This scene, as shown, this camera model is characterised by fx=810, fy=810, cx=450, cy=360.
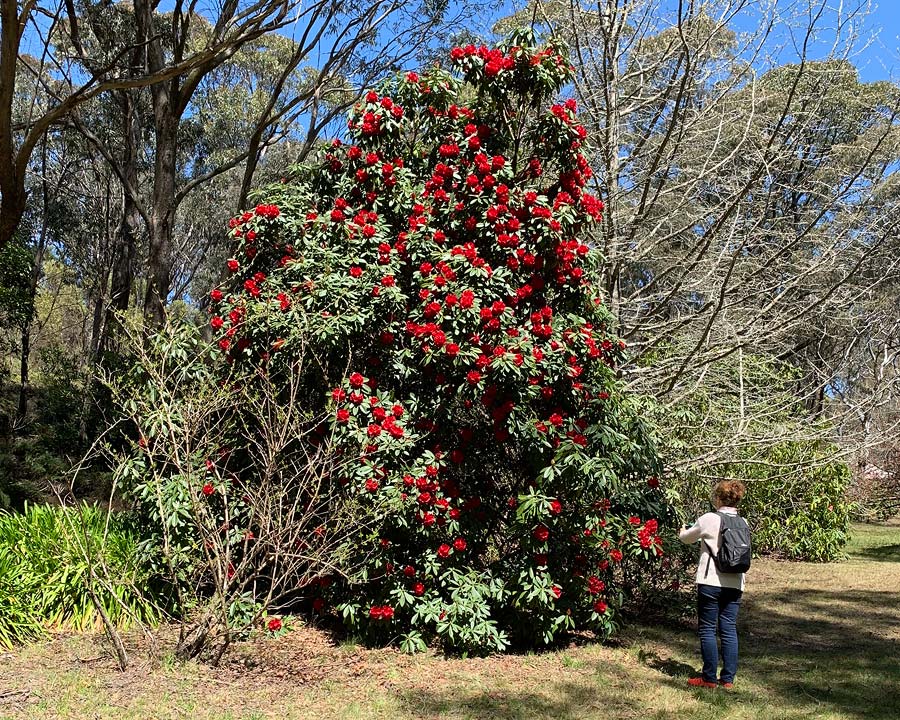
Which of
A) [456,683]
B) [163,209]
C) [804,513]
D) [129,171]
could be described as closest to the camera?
[456,683]

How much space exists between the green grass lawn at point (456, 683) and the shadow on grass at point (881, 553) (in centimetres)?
646

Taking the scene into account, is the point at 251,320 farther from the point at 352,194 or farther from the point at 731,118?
the point at 731,118

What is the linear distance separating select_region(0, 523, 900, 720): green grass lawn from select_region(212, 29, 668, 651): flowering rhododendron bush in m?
0.35

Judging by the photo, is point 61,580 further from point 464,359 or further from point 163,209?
point 163,209

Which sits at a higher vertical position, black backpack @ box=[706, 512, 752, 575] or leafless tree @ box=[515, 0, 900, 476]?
leafless tree @ box=[515, 0, 900, 476]

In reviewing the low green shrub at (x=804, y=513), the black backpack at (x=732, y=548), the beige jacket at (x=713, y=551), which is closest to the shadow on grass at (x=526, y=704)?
the beige jacket at (x=713, y=551)

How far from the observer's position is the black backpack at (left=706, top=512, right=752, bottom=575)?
513cm

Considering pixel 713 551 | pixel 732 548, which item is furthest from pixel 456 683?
pixel 732 548

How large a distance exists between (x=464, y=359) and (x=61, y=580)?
3.48 m

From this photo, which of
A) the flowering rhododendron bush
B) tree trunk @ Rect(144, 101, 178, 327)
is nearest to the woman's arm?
the flowering rhododendron bush

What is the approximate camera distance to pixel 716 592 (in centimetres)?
526

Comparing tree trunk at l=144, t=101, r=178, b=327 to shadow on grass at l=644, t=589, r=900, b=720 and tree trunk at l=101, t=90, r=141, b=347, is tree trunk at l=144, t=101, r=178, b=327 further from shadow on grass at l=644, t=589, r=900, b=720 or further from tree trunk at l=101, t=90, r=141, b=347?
shadow on grass at l=644, t=589, r=900, b=720

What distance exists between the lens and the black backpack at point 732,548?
5.13 metres

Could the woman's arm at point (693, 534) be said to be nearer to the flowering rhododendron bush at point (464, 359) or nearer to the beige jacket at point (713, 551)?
the beige jacket at point (713, 551)
